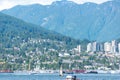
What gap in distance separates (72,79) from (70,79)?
0.34 meters

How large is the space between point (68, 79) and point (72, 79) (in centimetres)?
67

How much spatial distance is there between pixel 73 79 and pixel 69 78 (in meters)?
0.54

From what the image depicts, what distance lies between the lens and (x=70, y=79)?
66.4m

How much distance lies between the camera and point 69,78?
220 feet

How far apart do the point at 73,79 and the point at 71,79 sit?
2.40 ft

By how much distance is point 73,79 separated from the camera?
67.2 metres

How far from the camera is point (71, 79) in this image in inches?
2621

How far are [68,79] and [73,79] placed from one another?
0.58 meters

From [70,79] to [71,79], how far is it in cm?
17

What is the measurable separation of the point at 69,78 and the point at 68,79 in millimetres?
253

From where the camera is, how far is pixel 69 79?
66750 millimetres

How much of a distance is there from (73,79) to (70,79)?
0.89m

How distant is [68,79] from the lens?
67.2 meters
